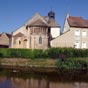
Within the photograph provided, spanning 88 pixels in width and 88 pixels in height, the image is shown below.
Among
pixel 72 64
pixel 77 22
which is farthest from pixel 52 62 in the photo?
pixel 77 22

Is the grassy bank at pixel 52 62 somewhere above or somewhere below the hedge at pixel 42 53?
below

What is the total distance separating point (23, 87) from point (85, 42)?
47.7 meters

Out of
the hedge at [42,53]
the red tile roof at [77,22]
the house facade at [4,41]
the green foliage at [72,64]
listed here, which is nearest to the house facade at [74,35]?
the red tile roof at [77,22]

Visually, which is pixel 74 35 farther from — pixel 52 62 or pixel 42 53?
pixel 52 62

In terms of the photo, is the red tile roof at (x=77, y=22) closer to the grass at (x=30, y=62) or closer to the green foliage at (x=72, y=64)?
the grass at (x=30, y=62)

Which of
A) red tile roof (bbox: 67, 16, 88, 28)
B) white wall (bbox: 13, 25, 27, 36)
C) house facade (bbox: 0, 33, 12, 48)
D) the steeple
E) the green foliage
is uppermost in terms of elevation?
the steeple

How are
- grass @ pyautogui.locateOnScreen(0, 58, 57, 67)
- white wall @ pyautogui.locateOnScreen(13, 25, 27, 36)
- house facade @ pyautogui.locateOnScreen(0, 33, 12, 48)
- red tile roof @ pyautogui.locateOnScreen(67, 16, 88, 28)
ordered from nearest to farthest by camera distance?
grass @ pyautogui.locateOnScreen(0, 58, 57, 67) → red tile roof @ pyautogui.locateOnScreen(67, 16, 88, 28) → white wall @ pyautogui.locateOnScreen(13, 25, 27, 36) → house facade @ pyautogui.locateOnScreen(0, 33, 12, 48)

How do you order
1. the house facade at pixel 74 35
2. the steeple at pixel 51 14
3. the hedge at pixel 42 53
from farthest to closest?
1. the steeple at pixel 51 14
2. the house facade at pixel 74 35
3. the hedge at pixel 42 53

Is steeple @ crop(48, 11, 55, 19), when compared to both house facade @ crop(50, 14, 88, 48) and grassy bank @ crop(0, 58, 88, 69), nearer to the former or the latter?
house facade @ crop(50, 14, 88, 48)

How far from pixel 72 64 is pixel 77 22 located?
23946 millimetres

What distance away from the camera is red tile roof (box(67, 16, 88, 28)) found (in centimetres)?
7601

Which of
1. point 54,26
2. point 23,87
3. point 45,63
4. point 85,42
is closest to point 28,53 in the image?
point 45,63

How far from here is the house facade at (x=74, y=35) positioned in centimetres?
7469

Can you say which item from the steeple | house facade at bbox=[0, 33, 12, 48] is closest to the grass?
the steeple
